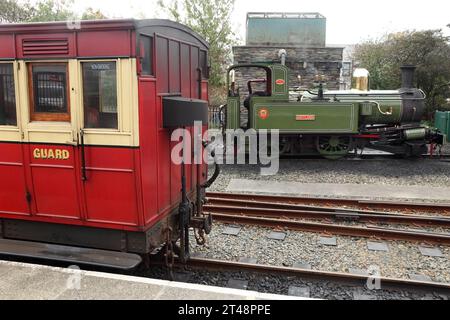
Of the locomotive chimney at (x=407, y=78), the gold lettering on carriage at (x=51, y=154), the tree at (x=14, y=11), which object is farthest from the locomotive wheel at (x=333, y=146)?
the tree at (x=14, y=11)

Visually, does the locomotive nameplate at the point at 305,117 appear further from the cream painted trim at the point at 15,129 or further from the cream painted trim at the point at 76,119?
the cream painted trim at the point at 15,129

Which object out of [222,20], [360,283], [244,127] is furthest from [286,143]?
[222,20]

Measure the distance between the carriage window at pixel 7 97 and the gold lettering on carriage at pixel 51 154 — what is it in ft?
1.30

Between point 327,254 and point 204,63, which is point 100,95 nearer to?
point 204,63

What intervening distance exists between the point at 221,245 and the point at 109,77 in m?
2.97

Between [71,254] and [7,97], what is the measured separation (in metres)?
1.73

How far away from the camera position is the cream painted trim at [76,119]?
3846 millimetres

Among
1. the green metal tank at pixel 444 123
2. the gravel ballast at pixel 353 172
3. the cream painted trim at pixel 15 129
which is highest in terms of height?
the cream painted trim at pixel 15 129

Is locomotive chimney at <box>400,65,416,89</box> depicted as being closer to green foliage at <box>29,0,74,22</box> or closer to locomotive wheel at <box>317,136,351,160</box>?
locomotive wheel at <box>317,136,351,160</box>

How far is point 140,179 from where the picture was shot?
4.00m

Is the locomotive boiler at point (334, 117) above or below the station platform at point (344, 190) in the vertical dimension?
above

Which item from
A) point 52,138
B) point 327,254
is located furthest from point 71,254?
point 327,254

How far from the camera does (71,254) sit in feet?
13.9
